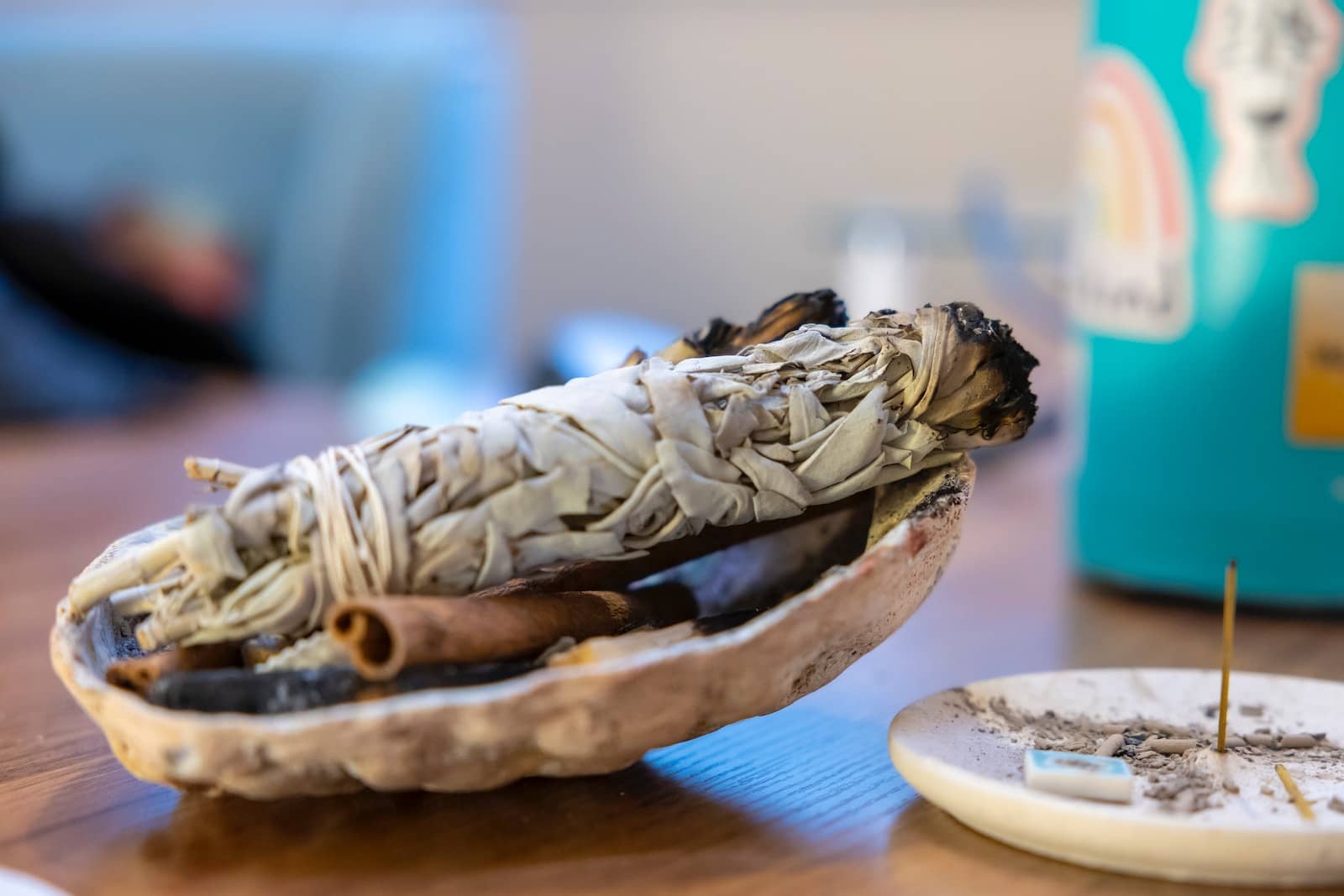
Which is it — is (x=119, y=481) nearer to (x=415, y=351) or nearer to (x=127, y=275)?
(x=127, y=275)

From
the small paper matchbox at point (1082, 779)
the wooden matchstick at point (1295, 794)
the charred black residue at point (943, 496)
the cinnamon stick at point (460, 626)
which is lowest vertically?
the wooden matchstick at point (1295, 794)

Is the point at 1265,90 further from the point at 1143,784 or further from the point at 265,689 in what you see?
the point at 265,689

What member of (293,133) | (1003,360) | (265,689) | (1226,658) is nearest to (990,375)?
(1003,360)

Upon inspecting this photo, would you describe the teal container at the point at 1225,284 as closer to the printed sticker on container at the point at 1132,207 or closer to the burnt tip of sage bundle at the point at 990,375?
the printed sticker on container at the point at 1132,207

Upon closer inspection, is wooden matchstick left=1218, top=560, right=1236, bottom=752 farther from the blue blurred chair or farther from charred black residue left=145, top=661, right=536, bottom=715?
the blue blurred chair

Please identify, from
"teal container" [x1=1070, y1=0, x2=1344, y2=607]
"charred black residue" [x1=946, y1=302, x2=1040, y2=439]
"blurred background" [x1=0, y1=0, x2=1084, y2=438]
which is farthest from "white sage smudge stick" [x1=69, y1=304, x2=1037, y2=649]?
"blurred background" [x1=0, y1=0, x2=1084, y2=438]

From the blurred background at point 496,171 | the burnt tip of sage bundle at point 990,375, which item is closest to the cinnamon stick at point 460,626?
the burnt tip of sage bundle at point 990,375

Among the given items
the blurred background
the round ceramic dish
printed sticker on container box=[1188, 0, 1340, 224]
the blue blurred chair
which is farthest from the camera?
the blue blurred chair
